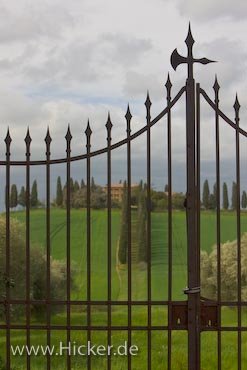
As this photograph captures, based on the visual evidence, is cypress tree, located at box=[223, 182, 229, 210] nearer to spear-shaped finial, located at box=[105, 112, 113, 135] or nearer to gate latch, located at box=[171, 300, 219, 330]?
gate latch, located at box=[171, 300, 219, 330]

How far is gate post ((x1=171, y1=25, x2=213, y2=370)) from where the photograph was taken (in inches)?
209

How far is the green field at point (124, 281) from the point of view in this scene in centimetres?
760

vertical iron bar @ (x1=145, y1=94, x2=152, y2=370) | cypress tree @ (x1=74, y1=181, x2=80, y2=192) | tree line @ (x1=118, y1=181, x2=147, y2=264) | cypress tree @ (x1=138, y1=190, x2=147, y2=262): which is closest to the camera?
vertical iron bar @ (x1=145, y1=94, x2=152, y2=370)

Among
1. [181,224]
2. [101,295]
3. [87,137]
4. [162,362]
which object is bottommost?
[162,362]

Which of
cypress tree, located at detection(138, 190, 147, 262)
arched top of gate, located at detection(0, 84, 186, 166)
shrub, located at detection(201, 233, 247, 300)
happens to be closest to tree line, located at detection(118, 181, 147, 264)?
cypress tree, located at detection(138, 190, 147, 262)

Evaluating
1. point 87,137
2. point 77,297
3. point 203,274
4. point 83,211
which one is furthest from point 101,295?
point 87,137

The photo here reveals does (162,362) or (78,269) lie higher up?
(78,269)

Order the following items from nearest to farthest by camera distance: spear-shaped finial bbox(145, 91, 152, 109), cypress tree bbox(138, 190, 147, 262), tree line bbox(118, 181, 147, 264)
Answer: spear-shaped finial bbox(145, 91, 152, 109)
tree line bbox(118, 181, 147, 264)
cypress tree bbox(138, 190, 147, 262)

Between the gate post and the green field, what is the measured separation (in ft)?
6.67

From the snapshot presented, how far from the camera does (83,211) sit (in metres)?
9.17

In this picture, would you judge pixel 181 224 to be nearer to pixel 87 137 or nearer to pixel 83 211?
pixel 83 211

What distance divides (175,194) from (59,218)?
178 centimetres

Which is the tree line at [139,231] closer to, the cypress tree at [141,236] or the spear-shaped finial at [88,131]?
the cypress tree at [141,236]

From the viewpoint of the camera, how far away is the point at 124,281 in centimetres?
939
